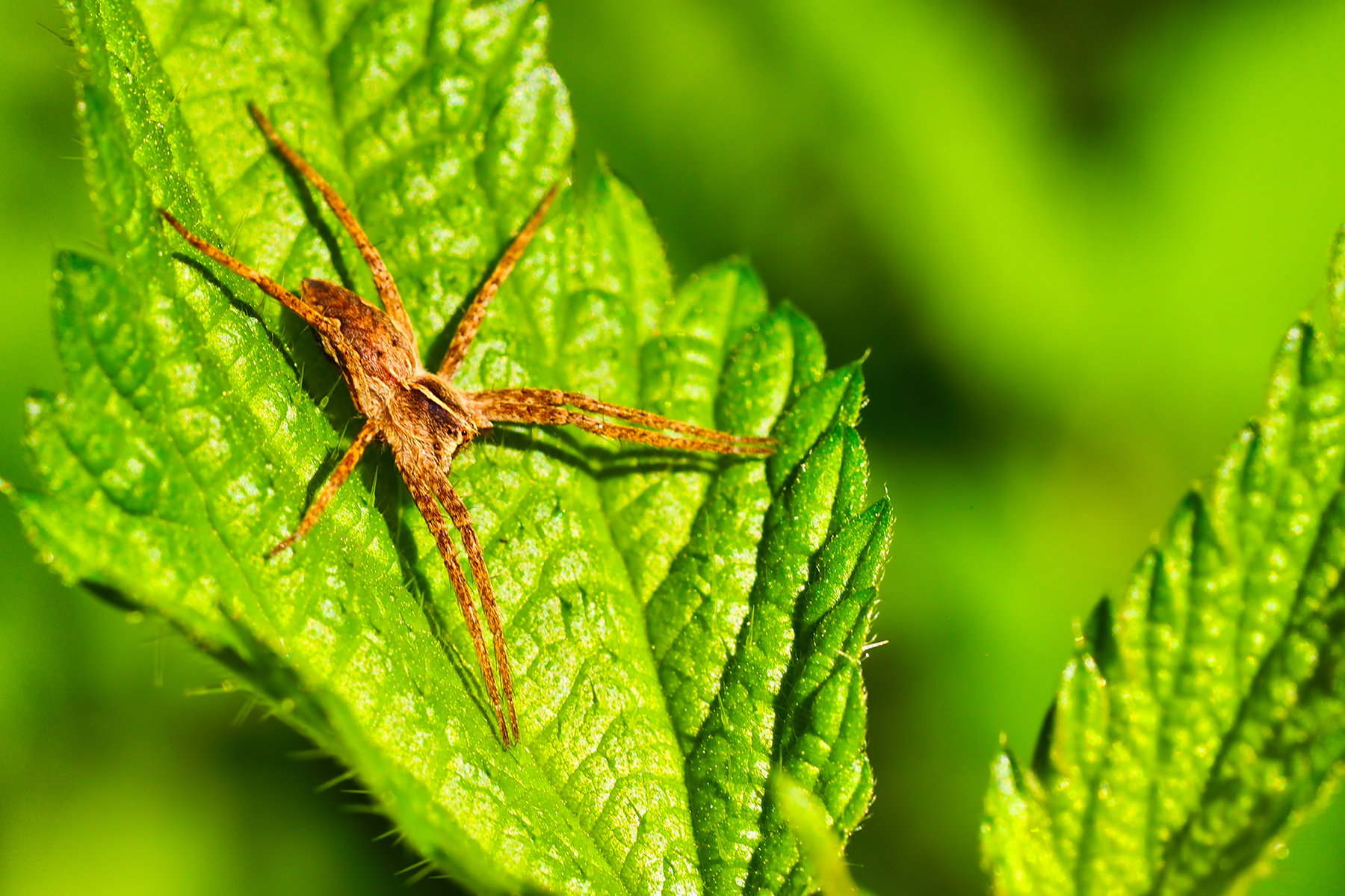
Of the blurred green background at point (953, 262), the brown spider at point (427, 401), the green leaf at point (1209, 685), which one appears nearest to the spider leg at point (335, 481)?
the brown spider at point (427, 401)

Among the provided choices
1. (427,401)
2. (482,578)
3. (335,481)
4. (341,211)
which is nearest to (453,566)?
(482,578)

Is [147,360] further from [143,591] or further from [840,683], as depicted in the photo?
[840,683]

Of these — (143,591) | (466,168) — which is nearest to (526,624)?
(143,591)

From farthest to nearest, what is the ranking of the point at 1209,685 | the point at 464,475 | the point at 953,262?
the point at 953,262
the point at 464,475
the point at 1209,685

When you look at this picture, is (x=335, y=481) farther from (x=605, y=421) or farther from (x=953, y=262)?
(x=953, y=262)

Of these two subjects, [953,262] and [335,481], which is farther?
[953,262]

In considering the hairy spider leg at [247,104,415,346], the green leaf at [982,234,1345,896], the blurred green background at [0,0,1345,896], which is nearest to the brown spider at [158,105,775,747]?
the hairy spider leg at [247,104,415,346]

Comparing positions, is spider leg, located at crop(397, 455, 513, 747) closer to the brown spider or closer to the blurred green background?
the brown spider
